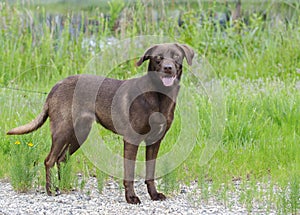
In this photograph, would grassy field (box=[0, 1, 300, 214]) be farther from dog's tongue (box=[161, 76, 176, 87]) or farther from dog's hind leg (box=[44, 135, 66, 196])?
dog's tongue (box=[161, 76, 176, 87])

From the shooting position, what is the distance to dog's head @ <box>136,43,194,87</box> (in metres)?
4.56

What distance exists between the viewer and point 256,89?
7816mm

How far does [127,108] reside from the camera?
15.8ft

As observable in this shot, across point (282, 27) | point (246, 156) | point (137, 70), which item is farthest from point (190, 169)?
point (282, 27)

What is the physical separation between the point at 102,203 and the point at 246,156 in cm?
173

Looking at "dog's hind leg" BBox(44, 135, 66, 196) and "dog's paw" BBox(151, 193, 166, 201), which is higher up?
"dog's hind leg" BBox(44, 135, 66, 196)

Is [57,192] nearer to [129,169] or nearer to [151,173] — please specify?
[129,169]

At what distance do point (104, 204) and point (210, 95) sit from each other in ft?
8.33

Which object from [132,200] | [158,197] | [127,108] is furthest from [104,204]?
[127,108]

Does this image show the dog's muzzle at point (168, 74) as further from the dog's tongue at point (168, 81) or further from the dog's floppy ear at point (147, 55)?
the dog's floppy ear at point (147, 55)

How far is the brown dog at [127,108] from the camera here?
4711 mm

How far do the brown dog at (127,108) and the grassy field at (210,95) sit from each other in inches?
10.4

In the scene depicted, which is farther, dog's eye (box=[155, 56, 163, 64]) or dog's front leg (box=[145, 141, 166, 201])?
dog's front leg (box=[145, 141, 166, 201])

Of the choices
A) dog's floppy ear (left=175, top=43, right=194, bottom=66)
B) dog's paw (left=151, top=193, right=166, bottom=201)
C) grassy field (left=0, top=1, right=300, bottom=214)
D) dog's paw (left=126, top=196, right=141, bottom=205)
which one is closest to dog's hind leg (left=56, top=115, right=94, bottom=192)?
grassy field (left=0, top=1, right=300, bottom=214)
